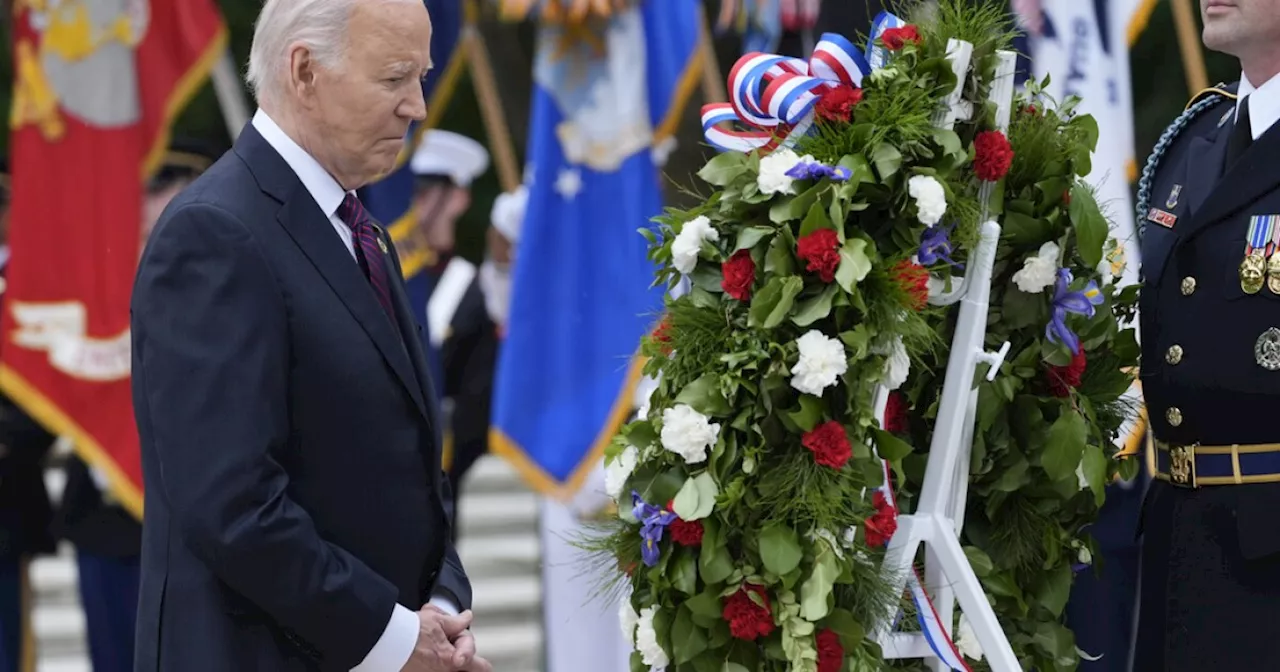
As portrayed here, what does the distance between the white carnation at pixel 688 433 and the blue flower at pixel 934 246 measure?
0.40 m

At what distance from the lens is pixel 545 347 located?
5211 mm

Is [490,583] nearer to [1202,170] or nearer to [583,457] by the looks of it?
[583,457]

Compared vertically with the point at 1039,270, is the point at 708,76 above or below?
below

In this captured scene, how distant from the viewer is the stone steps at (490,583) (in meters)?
6.88

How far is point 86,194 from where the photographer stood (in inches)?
197

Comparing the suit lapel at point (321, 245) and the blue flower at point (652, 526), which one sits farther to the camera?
the blue flower at point (652, 526)

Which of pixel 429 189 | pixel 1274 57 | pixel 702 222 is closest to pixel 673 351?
pixel 702 222

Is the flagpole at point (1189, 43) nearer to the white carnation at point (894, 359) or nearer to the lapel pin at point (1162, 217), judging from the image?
the lapel pin at point (1162, 217)

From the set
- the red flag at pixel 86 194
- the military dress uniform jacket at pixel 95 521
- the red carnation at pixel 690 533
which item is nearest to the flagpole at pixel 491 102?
the red flag at pixel 86 194

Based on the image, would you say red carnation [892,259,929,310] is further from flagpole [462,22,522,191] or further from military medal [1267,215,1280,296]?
flagpole [462,22,522,191]

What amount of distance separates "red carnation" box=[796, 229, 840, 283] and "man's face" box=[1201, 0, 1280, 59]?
988 millimetres

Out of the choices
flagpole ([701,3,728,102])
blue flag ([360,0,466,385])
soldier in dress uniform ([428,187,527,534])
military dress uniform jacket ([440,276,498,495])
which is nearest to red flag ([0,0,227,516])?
blue flag ([360,0,466,385])

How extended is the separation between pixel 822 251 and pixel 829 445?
0.91 ft

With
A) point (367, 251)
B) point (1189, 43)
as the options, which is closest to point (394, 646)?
point (367, 251)
